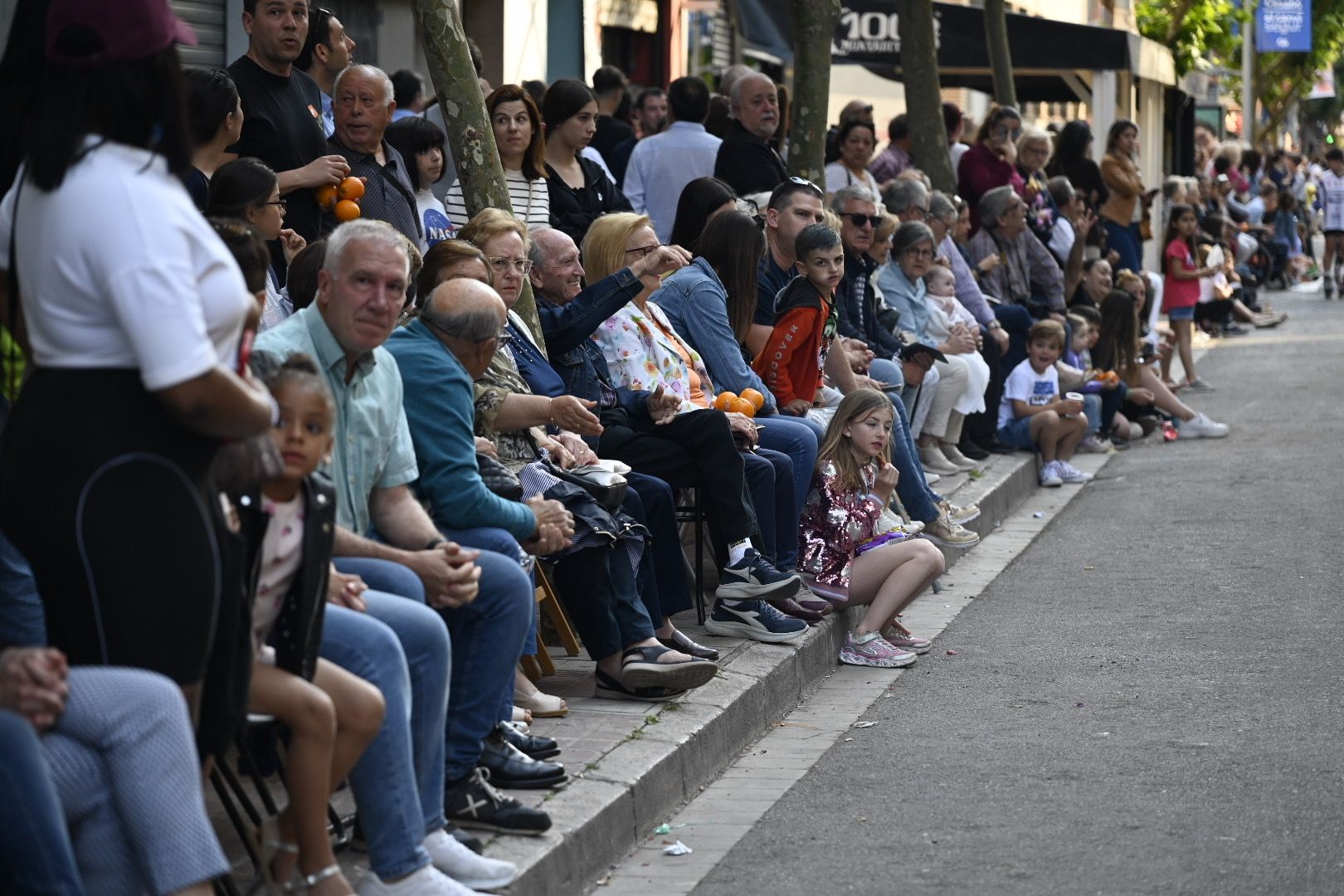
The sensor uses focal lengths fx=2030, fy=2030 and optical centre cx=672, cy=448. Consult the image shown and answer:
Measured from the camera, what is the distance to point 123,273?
3471 millimetres

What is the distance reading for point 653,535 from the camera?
6988 millimetres

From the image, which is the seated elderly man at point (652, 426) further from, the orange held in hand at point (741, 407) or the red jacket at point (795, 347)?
the red jacket at point (795, 347)

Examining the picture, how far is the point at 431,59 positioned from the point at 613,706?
2.94m

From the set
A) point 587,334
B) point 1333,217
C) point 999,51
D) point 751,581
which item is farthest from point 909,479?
point 1333,217

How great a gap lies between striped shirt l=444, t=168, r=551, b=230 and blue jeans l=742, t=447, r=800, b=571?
188cm

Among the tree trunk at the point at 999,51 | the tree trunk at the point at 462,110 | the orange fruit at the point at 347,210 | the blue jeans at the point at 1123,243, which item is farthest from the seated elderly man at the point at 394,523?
the tree trunk at the point at 999,51

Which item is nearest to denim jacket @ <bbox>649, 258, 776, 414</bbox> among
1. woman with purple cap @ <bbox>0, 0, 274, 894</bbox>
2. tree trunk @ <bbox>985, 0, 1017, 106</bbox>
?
woman with purple cap @ <bbox>0, 0, 274, 894</bbox>

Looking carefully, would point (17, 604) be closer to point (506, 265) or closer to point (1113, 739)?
point (506, 265)

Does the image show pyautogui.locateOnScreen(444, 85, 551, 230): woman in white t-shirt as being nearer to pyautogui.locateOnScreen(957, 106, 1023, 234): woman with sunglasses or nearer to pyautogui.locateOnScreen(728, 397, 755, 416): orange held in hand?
pyautogui.locateOnScreen(728, 397, 755, 416): orange held in hand

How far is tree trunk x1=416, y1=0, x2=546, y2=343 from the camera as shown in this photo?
25.9ft

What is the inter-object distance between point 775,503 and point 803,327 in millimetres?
1577

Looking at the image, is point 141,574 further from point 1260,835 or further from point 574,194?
point 574,194

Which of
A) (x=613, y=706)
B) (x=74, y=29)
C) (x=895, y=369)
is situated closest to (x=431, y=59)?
(x=613, y=706)

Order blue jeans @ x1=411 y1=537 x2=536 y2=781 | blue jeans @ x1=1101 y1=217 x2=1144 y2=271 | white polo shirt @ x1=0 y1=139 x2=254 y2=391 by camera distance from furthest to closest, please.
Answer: blue jeans @ x1=1101 y1=217 x2=1144 y2=271 < blue jeans @ x1=411 y1=537 x2=536 y2=781 < white polo shirt @ x1=0 y1=139 x2=254 y2=391
